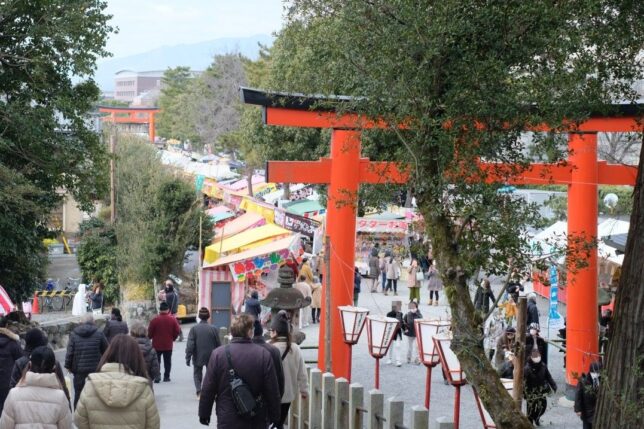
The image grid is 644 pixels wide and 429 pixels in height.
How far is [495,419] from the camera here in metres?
8.05

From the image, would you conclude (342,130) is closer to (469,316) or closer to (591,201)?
(591,201)

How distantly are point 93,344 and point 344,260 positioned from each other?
6376mm

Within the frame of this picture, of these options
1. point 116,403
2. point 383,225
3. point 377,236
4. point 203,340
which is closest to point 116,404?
point 116,403

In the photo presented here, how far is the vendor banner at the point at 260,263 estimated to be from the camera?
71.1 ft

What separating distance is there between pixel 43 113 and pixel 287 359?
1018 cm

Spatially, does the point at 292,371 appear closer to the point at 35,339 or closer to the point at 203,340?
the point at 35,339

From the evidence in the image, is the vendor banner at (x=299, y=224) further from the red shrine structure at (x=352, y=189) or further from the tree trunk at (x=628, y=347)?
the tree trunk at (x=628, y=347)

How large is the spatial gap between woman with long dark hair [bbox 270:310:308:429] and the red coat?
5686 mm

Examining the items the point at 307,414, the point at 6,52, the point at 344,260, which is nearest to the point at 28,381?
the point at 307,414

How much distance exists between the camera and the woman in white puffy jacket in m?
6.30

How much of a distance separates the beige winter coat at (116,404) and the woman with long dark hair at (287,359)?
8.94ft

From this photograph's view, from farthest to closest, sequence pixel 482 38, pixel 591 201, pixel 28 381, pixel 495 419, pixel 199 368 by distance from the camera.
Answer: pixel 591 201, pixel 199 368, pixel 482 38, pixel 495 419, pixel 28 381

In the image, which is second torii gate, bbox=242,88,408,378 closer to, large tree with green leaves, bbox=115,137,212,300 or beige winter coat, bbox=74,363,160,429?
beige winter coat, bbox=74,363,160,429

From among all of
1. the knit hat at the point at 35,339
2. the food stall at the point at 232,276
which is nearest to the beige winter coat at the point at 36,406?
the knit hat at the point at 35,339
